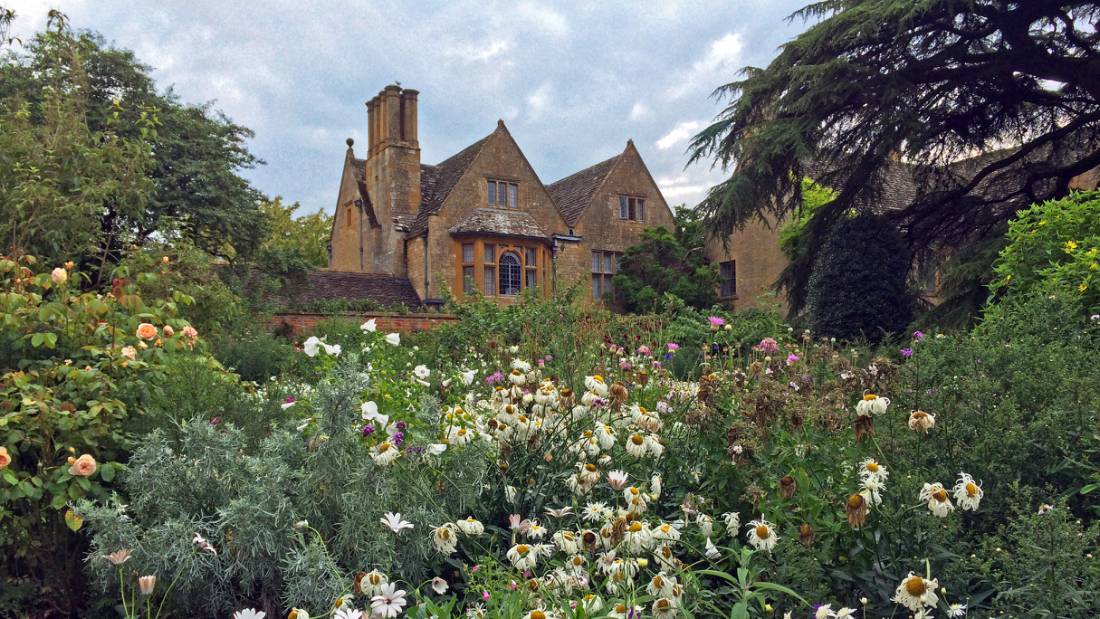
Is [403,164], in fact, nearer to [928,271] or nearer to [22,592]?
[928,271]

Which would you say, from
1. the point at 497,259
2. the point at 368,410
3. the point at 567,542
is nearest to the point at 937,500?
the point at 567,542

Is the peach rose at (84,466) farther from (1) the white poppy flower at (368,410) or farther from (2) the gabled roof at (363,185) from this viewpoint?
(2) the gabled roof at (363,185)

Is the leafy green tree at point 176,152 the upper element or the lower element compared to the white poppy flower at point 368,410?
upper

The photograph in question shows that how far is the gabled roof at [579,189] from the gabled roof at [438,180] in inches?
133

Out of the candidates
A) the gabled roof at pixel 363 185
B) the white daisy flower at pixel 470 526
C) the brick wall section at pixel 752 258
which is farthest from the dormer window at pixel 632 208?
the white daisy flower at pixel 470 526

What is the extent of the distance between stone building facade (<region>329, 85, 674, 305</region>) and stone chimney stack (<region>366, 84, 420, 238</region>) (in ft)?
0.11

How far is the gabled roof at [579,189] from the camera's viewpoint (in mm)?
29203

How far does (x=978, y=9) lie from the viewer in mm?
13578

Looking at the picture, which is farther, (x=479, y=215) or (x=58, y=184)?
(x=479, y=215)

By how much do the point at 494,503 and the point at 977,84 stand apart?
47.2 ft

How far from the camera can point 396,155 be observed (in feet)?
88.7

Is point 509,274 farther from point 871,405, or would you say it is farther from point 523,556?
point 523,556

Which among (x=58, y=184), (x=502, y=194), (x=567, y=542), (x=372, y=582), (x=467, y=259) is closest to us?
(x=372, y=582)

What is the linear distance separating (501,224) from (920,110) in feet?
47.4
